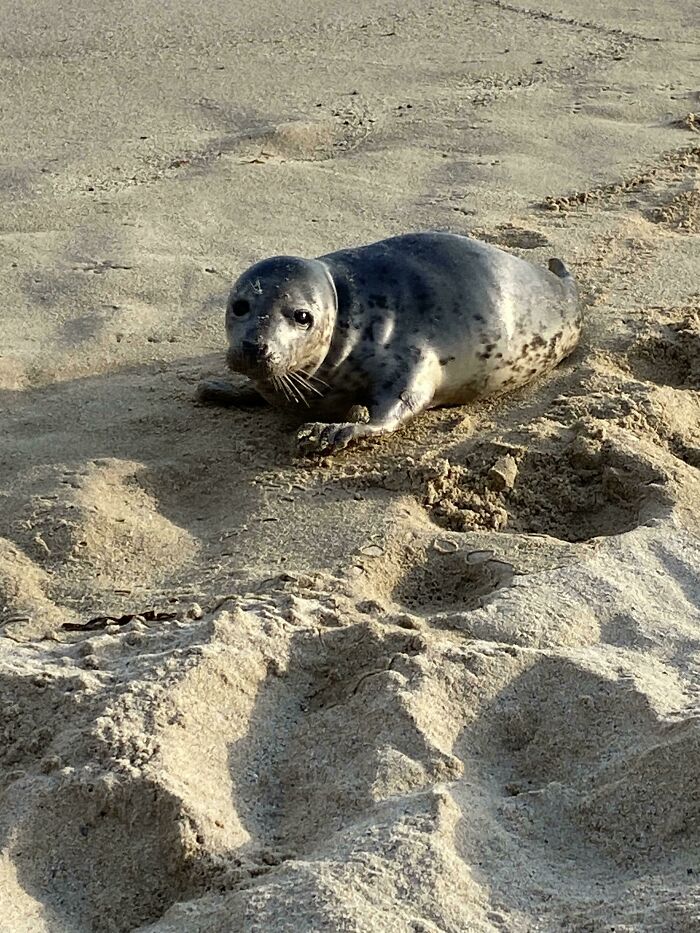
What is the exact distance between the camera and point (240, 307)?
12.0 feet

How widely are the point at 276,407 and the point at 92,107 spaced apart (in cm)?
303

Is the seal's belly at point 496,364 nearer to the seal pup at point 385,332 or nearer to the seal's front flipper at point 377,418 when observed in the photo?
the seal pup at point 385,332

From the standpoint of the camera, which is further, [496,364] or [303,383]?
[496,364]

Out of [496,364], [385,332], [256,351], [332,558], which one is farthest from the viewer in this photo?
[496,364]

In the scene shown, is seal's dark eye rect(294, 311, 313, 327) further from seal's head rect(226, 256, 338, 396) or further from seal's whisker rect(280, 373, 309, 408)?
seal's whisker rect(280, 373, 309, 408)

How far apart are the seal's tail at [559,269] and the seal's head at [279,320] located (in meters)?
1.09

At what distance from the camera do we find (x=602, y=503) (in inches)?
133

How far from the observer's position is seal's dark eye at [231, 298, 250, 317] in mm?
3646

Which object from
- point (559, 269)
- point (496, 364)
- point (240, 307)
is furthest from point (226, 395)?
point (559, 269)

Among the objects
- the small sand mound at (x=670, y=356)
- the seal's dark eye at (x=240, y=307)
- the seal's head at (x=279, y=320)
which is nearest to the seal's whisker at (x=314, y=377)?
the seal's head at (x=279, y=320)

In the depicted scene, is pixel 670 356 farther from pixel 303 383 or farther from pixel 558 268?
pixel 303 383

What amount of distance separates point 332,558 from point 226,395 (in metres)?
1.04

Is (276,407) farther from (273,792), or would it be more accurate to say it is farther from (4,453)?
(273,792)

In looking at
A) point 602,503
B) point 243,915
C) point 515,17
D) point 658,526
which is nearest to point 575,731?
point 243,915
